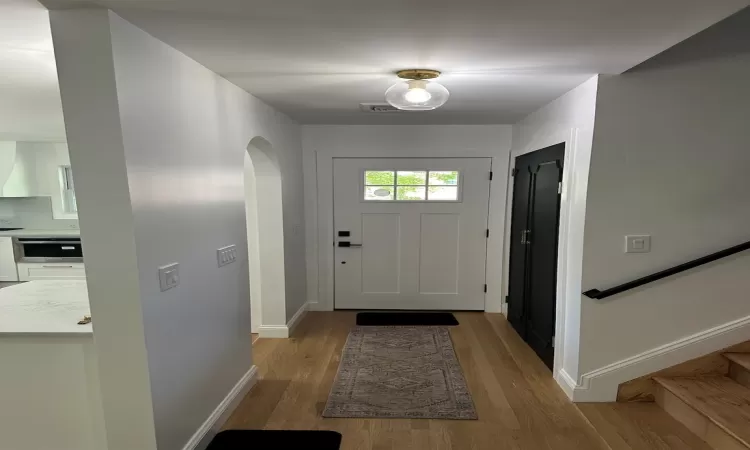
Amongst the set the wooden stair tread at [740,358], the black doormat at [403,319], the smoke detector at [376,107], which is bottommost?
the black doormat at [403,319]

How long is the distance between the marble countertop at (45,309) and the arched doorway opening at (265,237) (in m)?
1.46

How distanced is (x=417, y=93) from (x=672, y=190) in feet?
5.76

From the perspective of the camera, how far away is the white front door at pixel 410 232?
4.22 m

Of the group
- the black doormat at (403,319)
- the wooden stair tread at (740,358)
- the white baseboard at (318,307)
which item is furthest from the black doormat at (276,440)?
the wooden stair tread at (740,358)

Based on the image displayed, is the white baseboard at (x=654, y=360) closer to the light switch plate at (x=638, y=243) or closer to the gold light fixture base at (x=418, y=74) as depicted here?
the light switch plate at (x=638, y=243)

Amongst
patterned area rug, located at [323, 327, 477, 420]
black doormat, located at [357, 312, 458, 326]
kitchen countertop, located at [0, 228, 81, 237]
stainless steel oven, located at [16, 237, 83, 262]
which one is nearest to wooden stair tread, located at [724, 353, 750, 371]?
patterned area rug, located at [323, 327, 477, 420]

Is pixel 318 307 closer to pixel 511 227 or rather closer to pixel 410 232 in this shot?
pixel 410 232

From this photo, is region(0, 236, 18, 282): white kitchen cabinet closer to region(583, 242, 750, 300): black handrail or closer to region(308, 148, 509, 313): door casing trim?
region(308, 148, 509, 313): door casing trim

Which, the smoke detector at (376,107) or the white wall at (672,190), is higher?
the smoke detector at (376,107)

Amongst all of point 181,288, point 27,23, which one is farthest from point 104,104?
point 181,288

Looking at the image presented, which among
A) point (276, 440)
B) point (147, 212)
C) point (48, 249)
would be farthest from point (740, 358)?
point (48, 249)

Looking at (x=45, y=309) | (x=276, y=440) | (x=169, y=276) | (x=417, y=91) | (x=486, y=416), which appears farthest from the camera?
(x=486, y=416)

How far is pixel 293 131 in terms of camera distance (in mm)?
3852

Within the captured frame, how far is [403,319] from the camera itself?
4.17 m
